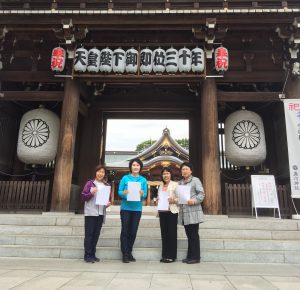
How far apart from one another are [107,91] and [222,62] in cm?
479

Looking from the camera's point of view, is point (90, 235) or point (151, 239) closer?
point (90, 235)

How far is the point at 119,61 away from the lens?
855 cm

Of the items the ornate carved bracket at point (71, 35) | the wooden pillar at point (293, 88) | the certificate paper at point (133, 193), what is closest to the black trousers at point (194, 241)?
the certificate paper at point (133, 193)

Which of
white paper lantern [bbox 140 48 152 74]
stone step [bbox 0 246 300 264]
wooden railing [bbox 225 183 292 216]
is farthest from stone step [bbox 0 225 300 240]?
white paper lantern [bbox 140 48 152 74]

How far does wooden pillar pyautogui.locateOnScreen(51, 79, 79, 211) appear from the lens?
7883mm

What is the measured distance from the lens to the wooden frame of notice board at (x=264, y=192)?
8031 mm

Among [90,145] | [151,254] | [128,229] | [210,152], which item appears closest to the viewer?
[128,229]

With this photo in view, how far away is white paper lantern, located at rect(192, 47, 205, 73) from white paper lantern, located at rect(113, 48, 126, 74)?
6.86 feet

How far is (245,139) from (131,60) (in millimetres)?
4463

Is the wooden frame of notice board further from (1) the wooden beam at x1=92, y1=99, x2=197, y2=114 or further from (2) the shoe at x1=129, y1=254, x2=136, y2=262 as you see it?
(2) the shoe at x1=129, y1=254, x2=136, y2=262

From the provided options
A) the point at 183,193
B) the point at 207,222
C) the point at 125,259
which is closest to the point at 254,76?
the point at 207,222

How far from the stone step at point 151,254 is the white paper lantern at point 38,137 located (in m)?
4.30

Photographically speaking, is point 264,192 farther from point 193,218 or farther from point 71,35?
point 71,35

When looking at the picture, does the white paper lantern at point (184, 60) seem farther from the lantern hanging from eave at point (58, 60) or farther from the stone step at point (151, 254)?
the stone step at point (151, 254)
